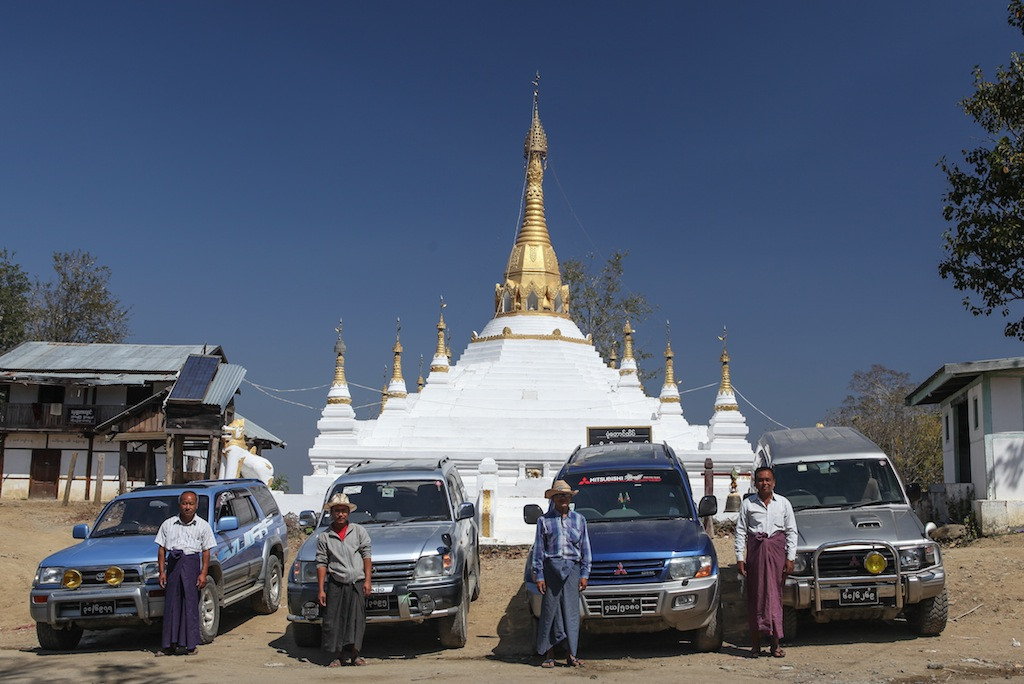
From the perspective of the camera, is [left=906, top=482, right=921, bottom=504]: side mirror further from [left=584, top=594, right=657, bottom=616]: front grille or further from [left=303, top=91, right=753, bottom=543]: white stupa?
[left=303, top=91, right=753, bottom=543]: white stupa

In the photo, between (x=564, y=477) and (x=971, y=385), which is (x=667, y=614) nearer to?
(x=564, y=477)

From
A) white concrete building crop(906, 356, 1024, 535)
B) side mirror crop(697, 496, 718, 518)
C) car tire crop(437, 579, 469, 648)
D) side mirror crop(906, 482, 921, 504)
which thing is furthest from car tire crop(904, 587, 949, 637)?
white concrete building crop(906, 356, 1024, 535)

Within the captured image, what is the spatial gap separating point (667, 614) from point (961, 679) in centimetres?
247

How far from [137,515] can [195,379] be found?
1193 centimetres

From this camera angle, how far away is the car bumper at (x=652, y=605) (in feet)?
29.6

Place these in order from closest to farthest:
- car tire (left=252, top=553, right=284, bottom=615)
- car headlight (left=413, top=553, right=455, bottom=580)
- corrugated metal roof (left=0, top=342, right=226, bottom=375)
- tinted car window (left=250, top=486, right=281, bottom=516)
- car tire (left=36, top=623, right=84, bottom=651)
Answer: car headlight (left=413, top=553, right=455, bottom=580) → car tire (left=36, top=623, right=84, bottom=651) → car tire (left=252, top=553, right=284, bottom=615) → tinted car window (left=250, top=486, right=281, bottom=516) → corrugated metal roof (left=0, top=342, right=226, bottom=375)

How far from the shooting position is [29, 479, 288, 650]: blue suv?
9883 millimetres

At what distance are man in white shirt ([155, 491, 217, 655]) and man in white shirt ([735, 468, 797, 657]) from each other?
5347 millimetres

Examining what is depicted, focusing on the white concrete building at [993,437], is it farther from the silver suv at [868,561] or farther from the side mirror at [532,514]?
the side mirror at [532,514]

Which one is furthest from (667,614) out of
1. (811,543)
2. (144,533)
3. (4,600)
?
(4,600)

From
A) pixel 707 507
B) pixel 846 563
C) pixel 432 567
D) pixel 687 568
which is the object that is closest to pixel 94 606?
pixel 432 567

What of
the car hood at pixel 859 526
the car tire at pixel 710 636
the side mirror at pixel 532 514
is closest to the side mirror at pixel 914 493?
the car hood at pixel 859 526

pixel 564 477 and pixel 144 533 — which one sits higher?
pixel 564 477

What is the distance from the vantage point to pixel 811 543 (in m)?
9.44
